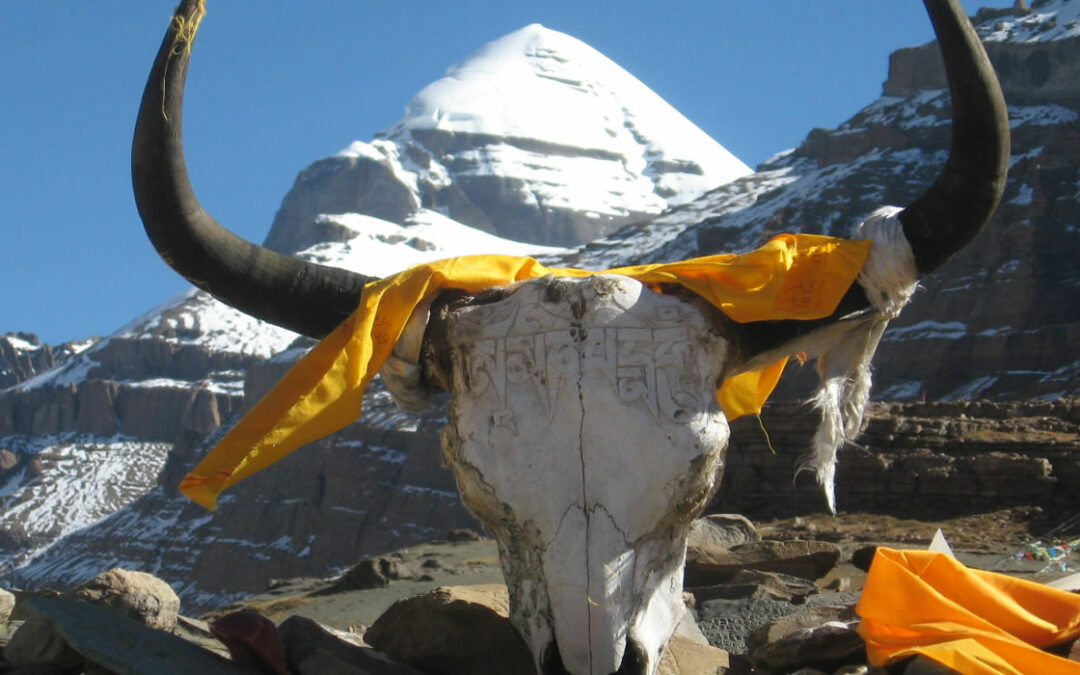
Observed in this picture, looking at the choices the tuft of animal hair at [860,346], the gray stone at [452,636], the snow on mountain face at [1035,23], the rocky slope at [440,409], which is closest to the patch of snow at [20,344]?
the rocky slope at [440,409]

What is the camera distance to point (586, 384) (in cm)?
482

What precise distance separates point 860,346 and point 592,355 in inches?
51.8

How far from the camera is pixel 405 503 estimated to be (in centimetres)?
8256

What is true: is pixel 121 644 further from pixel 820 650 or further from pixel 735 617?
pixel 735 617

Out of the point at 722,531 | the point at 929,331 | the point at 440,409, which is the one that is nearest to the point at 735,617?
the point at 722,531

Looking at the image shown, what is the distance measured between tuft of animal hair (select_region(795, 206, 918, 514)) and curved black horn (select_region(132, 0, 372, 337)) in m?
1.91

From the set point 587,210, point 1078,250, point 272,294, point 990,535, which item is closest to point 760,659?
point 272,294

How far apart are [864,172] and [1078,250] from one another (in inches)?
882

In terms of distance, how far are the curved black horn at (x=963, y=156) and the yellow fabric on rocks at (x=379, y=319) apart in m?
0.26

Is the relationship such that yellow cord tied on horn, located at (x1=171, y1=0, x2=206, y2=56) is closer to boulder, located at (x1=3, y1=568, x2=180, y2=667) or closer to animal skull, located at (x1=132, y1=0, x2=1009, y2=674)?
animal skull, located at (x1=132, y1=0, x2=1009, y2=674)

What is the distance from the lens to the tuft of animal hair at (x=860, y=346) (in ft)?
17.2

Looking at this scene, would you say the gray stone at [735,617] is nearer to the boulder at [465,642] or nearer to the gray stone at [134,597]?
the boulder at [465,642]

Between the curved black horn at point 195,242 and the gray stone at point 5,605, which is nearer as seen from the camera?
the curved black horn at point 195,242

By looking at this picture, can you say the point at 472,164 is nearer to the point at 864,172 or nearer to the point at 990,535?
the point at 864,172
